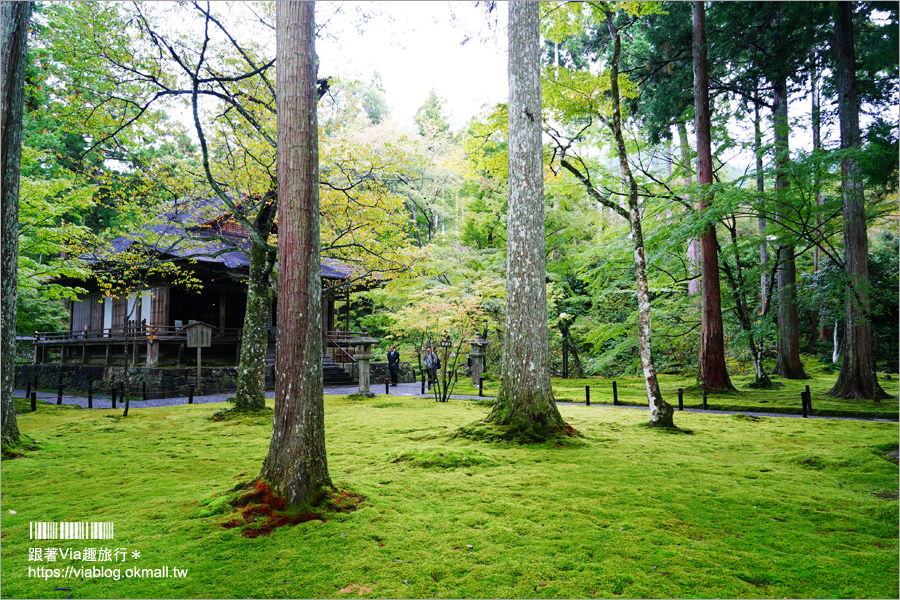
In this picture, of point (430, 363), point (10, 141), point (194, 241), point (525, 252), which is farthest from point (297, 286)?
point (194, 241)

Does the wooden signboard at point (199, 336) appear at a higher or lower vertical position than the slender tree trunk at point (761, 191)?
lower

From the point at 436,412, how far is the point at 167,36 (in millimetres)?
8223

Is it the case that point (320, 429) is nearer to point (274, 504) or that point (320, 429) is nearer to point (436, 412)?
point (274, 504)

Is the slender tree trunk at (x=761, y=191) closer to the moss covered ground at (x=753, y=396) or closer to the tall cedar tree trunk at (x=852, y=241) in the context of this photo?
the tall cedar tree trunk at (x=852, y=241)

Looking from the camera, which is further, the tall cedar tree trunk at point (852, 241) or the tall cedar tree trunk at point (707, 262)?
the tall cedar tree trunk at point (707, 262)

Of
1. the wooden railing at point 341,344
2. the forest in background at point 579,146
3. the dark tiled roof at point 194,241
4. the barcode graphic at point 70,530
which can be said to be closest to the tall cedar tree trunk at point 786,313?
the forest in background at point 579,146

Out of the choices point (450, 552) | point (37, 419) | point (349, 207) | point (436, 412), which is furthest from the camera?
point (349, 207)

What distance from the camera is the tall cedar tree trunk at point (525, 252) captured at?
6500 millimetres

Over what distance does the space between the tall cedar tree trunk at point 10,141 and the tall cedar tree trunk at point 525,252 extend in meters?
6.03

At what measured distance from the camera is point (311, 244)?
3717mm

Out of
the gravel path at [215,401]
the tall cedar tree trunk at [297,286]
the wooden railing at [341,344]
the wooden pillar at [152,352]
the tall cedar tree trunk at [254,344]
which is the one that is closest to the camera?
the tall cedar tree trunk at [297,286]

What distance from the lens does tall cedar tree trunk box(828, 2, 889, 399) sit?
9.18m

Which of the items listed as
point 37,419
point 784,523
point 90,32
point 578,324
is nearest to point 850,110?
point 784,523

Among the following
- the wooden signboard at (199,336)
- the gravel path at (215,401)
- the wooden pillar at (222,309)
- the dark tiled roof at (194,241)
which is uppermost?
the dark tiled roof at (194,241)
